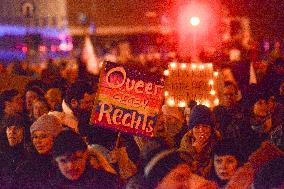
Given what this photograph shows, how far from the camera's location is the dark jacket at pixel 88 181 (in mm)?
4758

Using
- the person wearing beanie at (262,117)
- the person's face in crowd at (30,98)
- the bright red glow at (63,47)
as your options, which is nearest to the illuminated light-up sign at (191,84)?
the person wearing beanie at (262,117)

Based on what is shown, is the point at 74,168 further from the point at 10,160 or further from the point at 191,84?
the point at 191,84

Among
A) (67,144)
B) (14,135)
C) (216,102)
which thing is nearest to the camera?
(67,144)

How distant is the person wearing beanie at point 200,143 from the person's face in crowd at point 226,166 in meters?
0.27

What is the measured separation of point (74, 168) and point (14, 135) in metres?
1.80

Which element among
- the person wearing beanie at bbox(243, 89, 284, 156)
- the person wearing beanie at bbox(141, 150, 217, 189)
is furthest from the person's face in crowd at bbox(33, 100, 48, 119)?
the person wearing beanie at bbox(141, 150, 217, 189)

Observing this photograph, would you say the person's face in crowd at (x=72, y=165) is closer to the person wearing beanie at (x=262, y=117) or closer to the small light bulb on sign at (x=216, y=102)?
the person wearing beanie at (x=262, y=117)

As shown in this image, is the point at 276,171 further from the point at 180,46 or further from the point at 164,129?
the point at 180,46

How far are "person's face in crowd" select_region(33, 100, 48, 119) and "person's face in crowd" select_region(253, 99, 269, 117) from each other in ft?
7.51

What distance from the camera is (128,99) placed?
20.1 feet

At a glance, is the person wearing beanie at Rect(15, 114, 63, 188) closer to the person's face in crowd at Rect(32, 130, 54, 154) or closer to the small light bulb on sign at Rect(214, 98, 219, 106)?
the person's face in crowd at Rect(32, 130, 54, 154)

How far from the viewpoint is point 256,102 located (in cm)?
743

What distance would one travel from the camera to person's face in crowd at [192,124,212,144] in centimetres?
590

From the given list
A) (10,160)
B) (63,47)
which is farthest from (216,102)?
(63,47)
